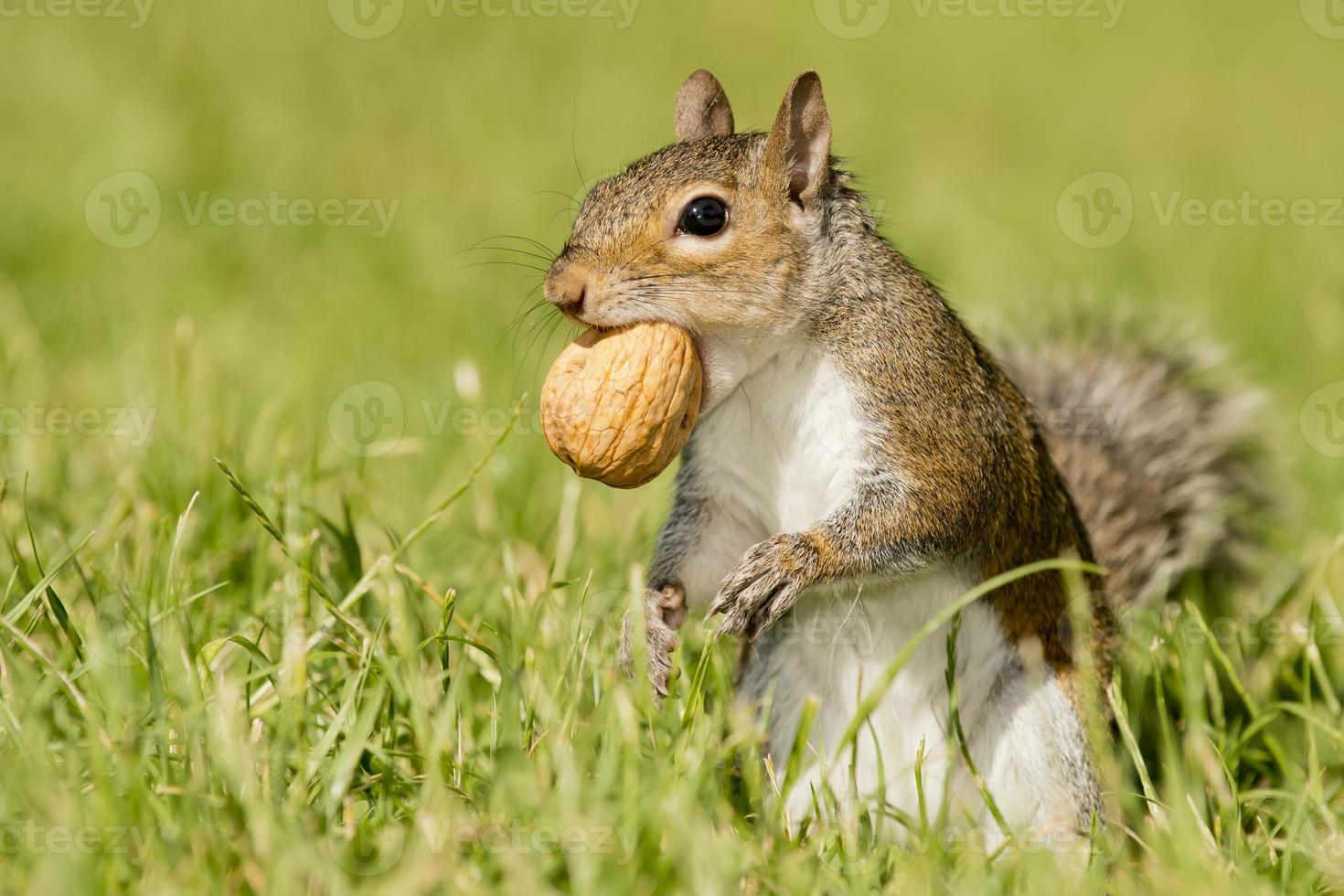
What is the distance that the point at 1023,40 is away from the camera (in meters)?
7.78

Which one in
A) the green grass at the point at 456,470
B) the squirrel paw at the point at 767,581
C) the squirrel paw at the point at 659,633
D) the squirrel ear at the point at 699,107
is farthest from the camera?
the squirrel ear at the point at 699,107

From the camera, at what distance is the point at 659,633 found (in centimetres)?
215

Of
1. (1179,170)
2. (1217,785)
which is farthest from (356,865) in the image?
(1179,170)

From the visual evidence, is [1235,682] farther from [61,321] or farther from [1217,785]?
[61,321]

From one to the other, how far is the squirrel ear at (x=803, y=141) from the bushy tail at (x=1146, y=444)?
0.89 m

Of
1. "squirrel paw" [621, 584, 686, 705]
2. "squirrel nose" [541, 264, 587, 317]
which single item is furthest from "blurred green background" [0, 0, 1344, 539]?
"squirrel nose" [541, 264, 587, 317]

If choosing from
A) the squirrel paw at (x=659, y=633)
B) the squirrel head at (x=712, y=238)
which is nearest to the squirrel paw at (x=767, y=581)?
the squirrel paw at (x=659, y=633)

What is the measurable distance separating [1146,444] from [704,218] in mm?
1285

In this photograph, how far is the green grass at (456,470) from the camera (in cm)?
161

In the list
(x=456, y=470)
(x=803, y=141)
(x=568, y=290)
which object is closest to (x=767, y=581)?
(x=568, y=290)

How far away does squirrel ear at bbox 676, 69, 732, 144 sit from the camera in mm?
2479

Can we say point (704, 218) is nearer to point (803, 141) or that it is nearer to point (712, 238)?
point (712, 238)

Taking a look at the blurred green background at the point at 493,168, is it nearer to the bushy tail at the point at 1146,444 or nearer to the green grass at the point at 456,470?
the green grass at the point at 456,470

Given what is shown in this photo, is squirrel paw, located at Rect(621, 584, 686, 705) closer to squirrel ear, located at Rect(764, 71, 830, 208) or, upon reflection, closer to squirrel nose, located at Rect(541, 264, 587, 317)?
squirrel nose, located at Rect(541, 264, 587, 317)
